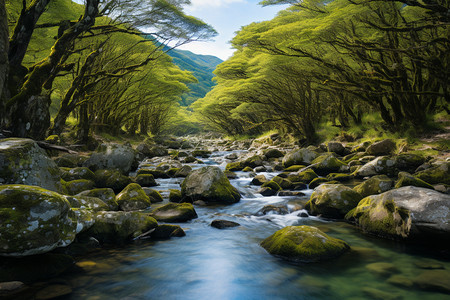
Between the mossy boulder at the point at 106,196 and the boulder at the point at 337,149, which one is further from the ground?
the boulder at the point at 337,149

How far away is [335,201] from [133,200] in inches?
169

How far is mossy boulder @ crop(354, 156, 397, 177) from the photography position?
8617 mm

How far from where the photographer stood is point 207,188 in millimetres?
6867

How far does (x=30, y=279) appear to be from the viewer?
2828 millimetres

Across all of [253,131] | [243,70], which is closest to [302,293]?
[243,70]

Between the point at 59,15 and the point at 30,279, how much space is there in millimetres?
10327

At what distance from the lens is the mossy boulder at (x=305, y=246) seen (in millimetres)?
3541

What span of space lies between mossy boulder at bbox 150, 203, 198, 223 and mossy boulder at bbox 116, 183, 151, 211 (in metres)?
0.68

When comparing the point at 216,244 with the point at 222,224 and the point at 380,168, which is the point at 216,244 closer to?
the point at 222,224

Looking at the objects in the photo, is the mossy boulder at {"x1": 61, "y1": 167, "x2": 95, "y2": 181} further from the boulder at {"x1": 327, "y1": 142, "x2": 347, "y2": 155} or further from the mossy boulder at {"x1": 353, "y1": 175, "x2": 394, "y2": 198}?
the boulder at {"x1": 327, "y1": 142, "x2": 347, "y2": 155}

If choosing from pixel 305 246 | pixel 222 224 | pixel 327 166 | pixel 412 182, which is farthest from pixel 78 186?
pixel 327 166

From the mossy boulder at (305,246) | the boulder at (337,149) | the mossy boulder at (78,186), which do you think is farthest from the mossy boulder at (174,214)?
the boulder at (337,149)

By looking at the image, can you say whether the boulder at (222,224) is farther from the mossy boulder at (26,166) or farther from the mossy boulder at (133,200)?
the mossy boulder at (26,166)

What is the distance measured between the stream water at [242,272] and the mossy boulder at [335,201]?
0.71m
